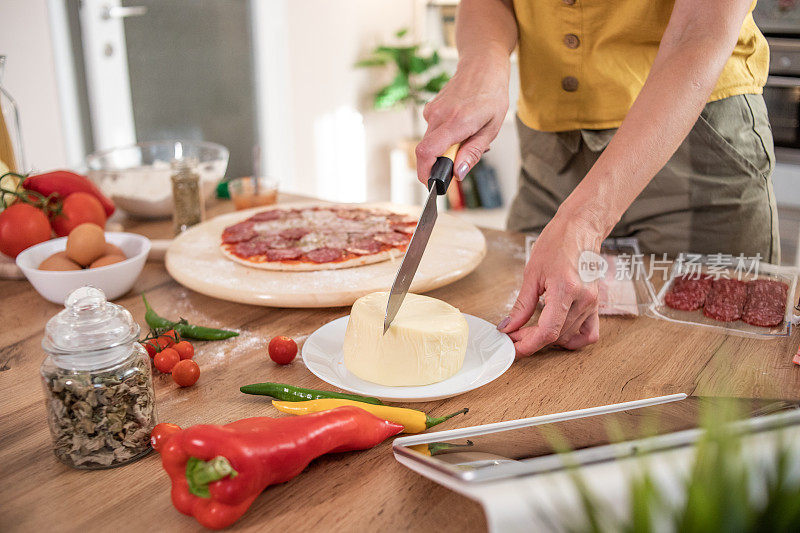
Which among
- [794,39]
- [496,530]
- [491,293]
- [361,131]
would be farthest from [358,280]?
[361,131]

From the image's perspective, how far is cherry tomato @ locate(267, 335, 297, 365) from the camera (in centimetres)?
114

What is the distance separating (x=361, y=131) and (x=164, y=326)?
3649mm

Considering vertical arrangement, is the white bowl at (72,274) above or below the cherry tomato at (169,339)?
above

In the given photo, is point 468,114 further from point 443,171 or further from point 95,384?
point 95,384

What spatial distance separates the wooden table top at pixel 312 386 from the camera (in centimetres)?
81

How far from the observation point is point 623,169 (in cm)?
119

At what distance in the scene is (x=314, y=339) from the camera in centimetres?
117

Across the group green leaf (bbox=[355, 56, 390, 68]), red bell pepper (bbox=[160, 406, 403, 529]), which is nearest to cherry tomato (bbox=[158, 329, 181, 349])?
red bell pepper (bbox=[160, 406, 403, 529])

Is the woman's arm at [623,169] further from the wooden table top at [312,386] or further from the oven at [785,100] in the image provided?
the oven at [785,100]

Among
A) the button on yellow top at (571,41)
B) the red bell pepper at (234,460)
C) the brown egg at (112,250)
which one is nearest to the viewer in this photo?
the red bell pepper at (234,460)

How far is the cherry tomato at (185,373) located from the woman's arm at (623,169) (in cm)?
52

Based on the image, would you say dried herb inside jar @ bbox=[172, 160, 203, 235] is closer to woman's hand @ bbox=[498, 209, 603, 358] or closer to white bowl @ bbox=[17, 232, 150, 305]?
white bowl @ bbox=[17, 232, 150, 305]

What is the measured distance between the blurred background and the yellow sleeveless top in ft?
6.93

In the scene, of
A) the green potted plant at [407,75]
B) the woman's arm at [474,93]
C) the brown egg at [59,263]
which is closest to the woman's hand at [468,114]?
the woman's arm at [474,93]
